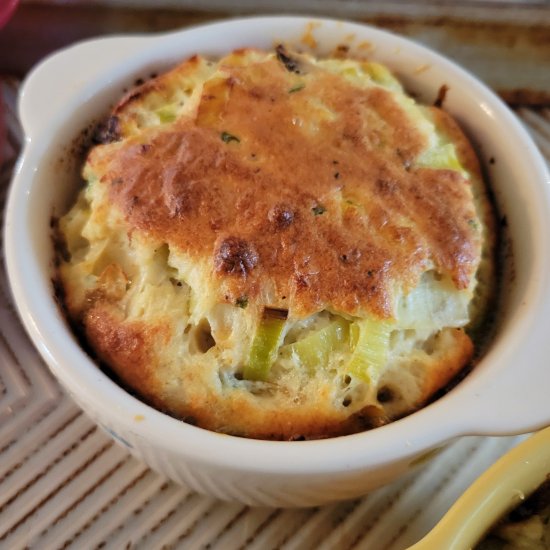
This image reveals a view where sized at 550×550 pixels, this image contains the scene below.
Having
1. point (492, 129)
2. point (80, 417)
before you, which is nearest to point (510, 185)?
point (492, 129)

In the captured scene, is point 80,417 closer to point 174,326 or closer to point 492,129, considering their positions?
point 174,326

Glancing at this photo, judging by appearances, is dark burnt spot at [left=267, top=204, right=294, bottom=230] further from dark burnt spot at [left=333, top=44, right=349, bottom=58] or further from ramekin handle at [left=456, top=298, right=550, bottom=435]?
dark burnt spot at [left=333, top=44, right=349, bottom=58]

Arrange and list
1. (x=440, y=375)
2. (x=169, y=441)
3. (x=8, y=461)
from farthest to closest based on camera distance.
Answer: (x=8, y=461) < (x=440, y=375) < (x=169, y=441)

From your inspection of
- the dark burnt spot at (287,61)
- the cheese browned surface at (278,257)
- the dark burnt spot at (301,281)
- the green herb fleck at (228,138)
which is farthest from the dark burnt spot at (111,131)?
the dark burnt spot at (301,281)

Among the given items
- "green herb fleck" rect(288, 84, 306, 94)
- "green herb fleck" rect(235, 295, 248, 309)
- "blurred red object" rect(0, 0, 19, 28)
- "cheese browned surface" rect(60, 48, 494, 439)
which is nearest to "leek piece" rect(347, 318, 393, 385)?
"cheese browned surface" rect(60, 48, 494, 439)

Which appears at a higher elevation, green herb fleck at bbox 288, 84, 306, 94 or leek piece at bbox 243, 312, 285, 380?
green herb fleck at bbox 288, 84, 306, 94

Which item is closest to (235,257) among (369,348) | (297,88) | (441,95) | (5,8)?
(369,348)

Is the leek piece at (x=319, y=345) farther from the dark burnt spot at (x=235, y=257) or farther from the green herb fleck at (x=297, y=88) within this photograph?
the green herb fleck at (x=297, y=88)

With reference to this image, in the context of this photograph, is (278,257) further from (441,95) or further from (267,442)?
(441,95)
